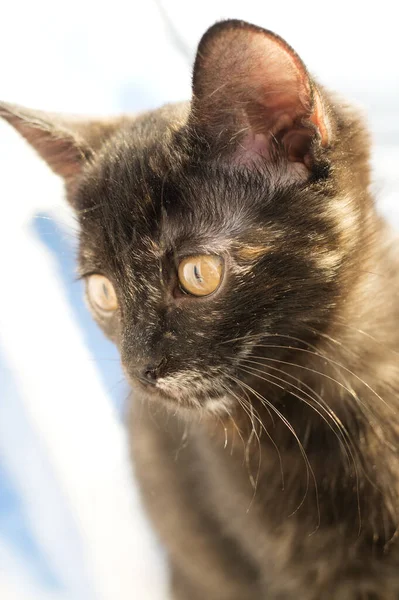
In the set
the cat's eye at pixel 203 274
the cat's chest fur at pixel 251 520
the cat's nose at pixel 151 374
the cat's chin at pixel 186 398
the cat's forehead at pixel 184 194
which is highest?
the cat's forehead at pixel 184 194

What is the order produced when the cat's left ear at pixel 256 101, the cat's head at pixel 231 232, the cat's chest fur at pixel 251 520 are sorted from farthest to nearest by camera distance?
1. the cat's chest fur at pixel 251 520
2. the cat's head at pixel 231 232
3. the cat's left ear at pixel 256 101

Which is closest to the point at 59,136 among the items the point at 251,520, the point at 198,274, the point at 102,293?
the point at 102,293

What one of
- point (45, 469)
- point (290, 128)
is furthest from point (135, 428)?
point (290, 128)

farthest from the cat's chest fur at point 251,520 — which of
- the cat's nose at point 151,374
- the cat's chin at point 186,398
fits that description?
the cat's nose at point 151,374

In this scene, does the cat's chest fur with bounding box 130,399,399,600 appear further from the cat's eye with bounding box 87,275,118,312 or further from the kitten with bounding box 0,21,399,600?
the cat's eye with bounding box 87,275,118,312

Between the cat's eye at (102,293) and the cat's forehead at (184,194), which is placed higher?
the cat's forehead at (184,194)

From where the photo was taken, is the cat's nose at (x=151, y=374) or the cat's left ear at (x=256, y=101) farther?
the cat's nose at (x=151, y=374)

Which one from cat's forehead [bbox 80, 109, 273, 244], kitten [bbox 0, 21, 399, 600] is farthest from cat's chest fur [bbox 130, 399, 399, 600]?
cat's forehead [bbox 80, 109, 273, 244]

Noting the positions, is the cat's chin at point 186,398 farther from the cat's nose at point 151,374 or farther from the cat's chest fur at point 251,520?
the cat's chest fur at point 251,520

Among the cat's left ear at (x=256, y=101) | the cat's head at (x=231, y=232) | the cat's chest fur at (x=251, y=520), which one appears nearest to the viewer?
the cat's left ear at (x=256, y=101)
